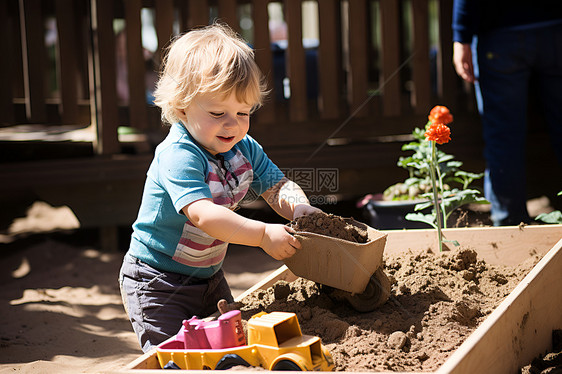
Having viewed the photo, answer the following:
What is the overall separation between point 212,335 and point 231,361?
95mm

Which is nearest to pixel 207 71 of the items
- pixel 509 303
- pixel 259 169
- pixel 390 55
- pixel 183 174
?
pixel 183 174

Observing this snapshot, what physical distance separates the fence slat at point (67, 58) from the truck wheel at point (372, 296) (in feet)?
11.3

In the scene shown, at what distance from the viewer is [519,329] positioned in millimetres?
1662

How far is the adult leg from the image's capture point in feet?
10.8

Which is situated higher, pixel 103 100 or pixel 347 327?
pixel 103 100

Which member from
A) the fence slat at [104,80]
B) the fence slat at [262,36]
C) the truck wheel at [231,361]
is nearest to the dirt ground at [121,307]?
the truck wheel at [231,361]

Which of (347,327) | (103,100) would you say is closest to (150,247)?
(347,327)

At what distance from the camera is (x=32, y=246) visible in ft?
14.1

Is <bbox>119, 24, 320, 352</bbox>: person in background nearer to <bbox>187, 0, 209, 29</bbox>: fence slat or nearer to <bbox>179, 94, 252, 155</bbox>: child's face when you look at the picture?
<bbox>179, 94, 252, 155</bbox>: child's face

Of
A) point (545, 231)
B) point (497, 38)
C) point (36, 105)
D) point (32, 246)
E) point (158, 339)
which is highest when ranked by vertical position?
point (497, 38)

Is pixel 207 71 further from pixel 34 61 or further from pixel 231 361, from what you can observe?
pixel 34 61

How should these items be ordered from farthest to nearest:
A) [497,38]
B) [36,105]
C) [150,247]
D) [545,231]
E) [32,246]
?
[36,105], [32,246], [497,38], [545,231], [150,247]

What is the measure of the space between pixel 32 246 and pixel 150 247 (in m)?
2.65

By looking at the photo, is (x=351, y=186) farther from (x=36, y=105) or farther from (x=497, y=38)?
(x=36, y=105)
